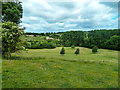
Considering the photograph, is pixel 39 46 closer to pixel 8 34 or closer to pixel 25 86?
pixel 8 34

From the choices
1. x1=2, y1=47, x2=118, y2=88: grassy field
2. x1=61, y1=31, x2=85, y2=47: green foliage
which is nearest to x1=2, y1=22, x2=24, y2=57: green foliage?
x1=2, y1=47, x2=118, y2=88: grassy field

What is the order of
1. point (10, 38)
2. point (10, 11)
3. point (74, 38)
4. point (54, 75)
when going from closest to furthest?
point (54, 75) < point (10, 38) < point (10, 11) < point (74, 38)

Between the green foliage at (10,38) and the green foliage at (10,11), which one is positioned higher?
the green foliage at (10,11)

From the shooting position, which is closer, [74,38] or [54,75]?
[54,75]

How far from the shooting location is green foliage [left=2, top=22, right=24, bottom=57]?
14.9 meters

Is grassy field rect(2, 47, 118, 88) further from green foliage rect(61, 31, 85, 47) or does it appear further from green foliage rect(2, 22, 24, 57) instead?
green foliage rect(61, 31, 85, 47)

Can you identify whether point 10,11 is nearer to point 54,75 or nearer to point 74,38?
point 54,75

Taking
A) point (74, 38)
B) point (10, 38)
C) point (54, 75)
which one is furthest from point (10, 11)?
point (74, 38)

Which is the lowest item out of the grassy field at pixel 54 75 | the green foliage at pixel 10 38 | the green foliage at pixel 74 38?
the grassy field at pixel 54 75

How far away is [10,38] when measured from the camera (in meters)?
15.3

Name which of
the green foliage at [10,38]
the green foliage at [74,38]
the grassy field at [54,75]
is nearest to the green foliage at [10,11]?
A: the green foliage at [10,38]

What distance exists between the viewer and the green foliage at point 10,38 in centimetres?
1495

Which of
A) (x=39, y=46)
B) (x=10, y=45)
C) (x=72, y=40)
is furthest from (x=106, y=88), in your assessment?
(x=72, y=40)

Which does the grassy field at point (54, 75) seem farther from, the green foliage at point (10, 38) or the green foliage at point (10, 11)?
A: the green foliage at point (10, 11)
